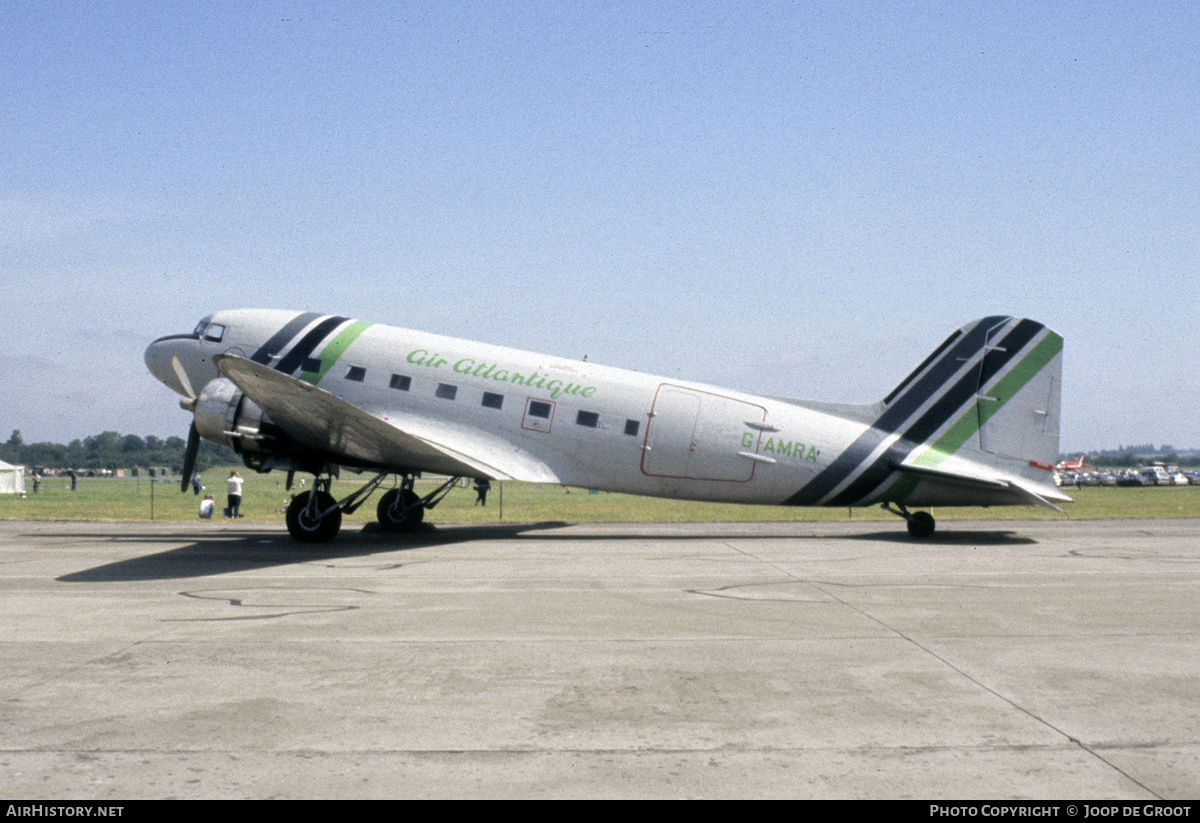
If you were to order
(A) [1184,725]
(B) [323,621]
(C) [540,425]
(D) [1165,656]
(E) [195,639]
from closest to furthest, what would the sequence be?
(A) [1184,725] → (D) [1165,656] → (E) [195,639] → (B) [323,621] → (C) [540,425]

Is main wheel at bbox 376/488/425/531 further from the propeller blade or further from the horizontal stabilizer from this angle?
the horizontal stabilizer

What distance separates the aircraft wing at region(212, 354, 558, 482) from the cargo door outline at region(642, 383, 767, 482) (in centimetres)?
241

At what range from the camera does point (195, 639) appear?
336 inches

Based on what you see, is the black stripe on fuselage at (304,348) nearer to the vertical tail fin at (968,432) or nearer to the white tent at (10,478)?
the vertical tail fin at (968,432)

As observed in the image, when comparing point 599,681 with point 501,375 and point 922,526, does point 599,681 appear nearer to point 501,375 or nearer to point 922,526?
point 501,375

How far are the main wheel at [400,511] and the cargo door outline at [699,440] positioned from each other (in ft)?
19.1

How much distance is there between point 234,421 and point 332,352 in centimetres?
311

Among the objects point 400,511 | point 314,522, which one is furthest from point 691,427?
point 314,522

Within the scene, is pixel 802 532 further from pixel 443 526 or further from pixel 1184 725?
pixel 1184 725

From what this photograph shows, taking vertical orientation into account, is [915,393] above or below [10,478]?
above

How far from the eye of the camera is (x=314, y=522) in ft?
59.6

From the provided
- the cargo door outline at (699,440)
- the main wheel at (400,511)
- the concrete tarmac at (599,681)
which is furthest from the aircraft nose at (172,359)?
the cargo door outline at (699,440)
